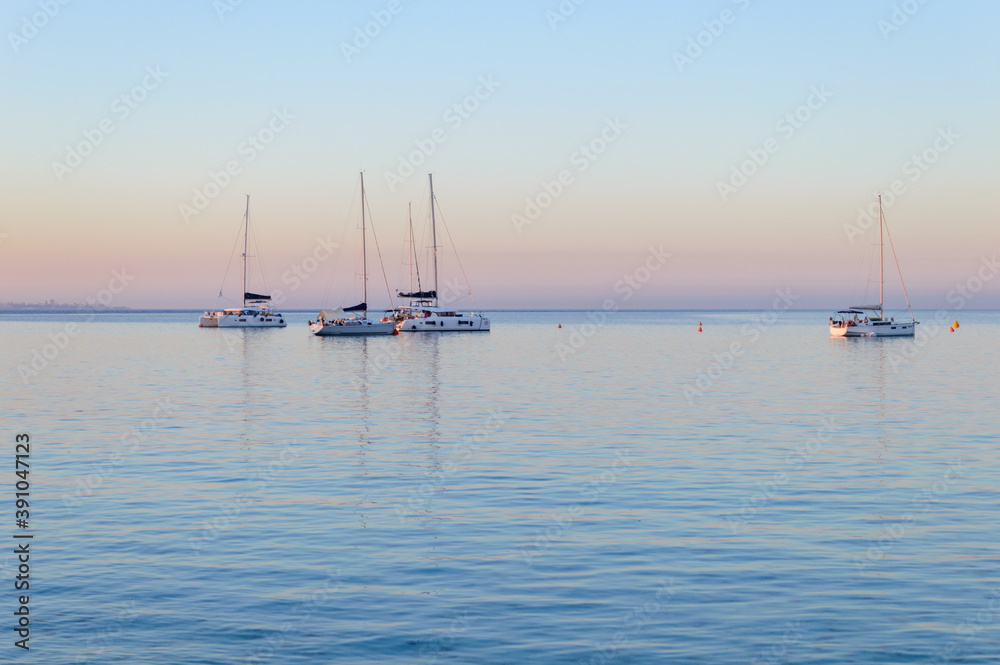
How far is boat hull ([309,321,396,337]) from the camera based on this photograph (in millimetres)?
132375

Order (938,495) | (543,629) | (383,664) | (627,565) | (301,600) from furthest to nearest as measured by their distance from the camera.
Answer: (938,495) → (627,565) → (301,600) → (543,629) → (383,664)

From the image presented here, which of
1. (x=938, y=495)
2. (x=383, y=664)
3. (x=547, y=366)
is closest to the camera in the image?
(x=383, y=664)

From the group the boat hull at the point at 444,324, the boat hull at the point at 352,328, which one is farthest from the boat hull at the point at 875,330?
the boat hull at the point at 352,328

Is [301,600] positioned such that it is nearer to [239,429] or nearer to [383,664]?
[383,664]

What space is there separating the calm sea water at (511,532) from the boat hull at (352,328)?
85554mm

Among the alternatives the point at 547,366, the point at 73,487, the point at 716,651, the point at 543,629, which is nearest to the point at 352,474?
the point at 73,487

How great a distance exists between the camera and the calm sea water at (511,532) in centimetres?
1355

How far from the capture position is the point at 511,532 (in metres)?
19.8

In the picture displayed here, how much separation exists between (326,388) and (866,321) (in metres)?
88.5

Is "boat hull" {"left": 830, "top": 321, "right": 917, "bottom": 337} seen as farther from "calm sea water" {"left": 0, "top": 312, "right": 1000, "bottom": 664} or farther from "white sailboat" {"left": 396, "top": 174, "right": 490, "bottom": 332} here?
"calm sea water" {"left": 0, "top": 312, "right": 1000, "bottom": 664}

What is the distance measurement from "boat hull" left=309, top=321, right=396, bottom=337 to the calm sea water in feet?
281

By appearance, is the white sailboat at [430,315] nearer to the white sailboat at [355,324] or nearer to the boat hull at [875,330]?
the white sailboat at [355,324]

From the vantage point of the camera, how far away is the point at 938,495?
2350cm

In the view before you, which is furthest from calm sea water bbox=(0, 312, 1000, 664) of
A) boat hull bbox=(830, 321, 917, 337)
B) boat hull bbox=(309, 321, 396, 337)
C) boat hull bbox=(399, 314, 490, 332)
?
boat hull bbox=(399, 314, 490, 332)
